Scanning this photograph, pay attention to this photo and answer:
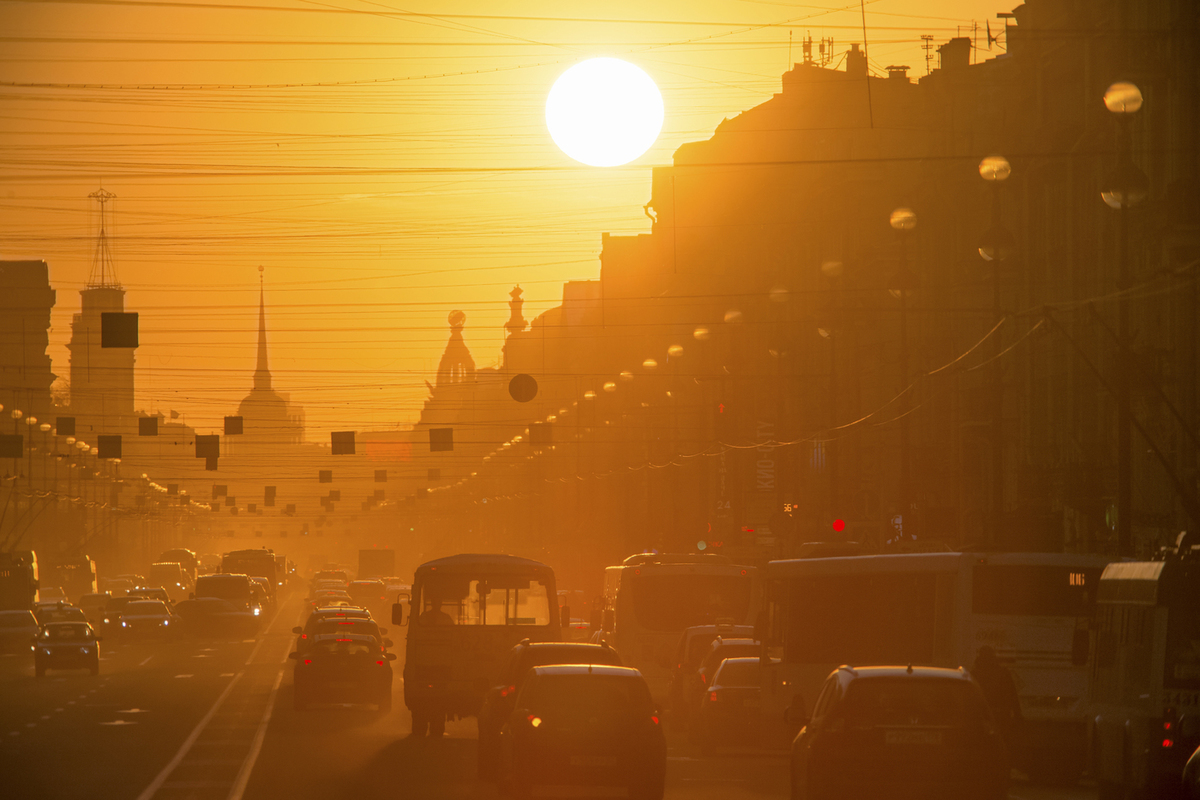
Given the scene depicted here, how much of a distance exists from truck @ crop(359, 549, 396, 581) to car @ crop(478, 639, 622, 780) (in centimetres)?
11511

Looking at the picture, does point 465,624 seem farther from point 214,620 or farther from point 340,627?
point 214,620

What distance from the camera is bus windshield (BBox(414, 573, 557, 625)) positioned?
31.0 metres

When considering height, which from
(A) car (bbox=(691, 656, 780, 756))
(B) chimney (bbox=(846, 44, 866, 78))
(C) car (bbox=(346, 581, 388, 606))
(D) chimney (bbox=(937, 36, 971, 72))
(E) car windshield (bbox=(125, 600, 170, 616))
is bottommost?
(A) car (bbox=(691, 656, 780, 756))

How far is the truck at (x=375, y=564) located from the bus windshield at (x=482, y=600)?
347 feet

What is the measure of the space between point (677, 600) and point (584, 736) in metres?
21.1

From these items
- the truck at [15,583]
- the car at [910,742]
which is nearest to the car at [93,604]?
the truck at [15,583]

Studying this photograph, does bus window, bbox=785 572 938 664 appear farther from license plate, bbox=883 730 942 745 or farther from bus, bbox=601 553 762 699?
bus, bbox=601 553 762 699

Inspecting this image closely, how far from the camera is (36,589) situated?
7312 centimetres

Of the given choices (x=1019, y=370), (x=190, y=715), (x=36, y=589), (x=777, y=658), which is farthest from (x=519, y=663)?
(x=36, y=589)

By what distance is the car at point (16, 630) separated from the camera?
190ft

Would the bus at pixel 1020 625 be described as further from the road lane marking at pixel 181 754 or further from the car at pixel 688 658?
the road lane marking at pixel 181 754

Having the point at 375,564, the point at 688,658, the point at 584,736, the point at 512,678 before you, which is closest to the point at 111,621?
the point at 688,658

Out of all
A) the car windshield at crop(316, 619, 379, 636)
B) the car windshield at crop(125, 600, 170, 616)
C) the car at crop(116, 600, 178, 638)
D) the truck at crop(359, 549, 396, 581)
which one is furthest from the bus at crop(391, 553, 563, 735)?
the truck at crop(359, 549, 396, 581)

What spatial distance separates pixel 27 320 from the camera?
170 metres
